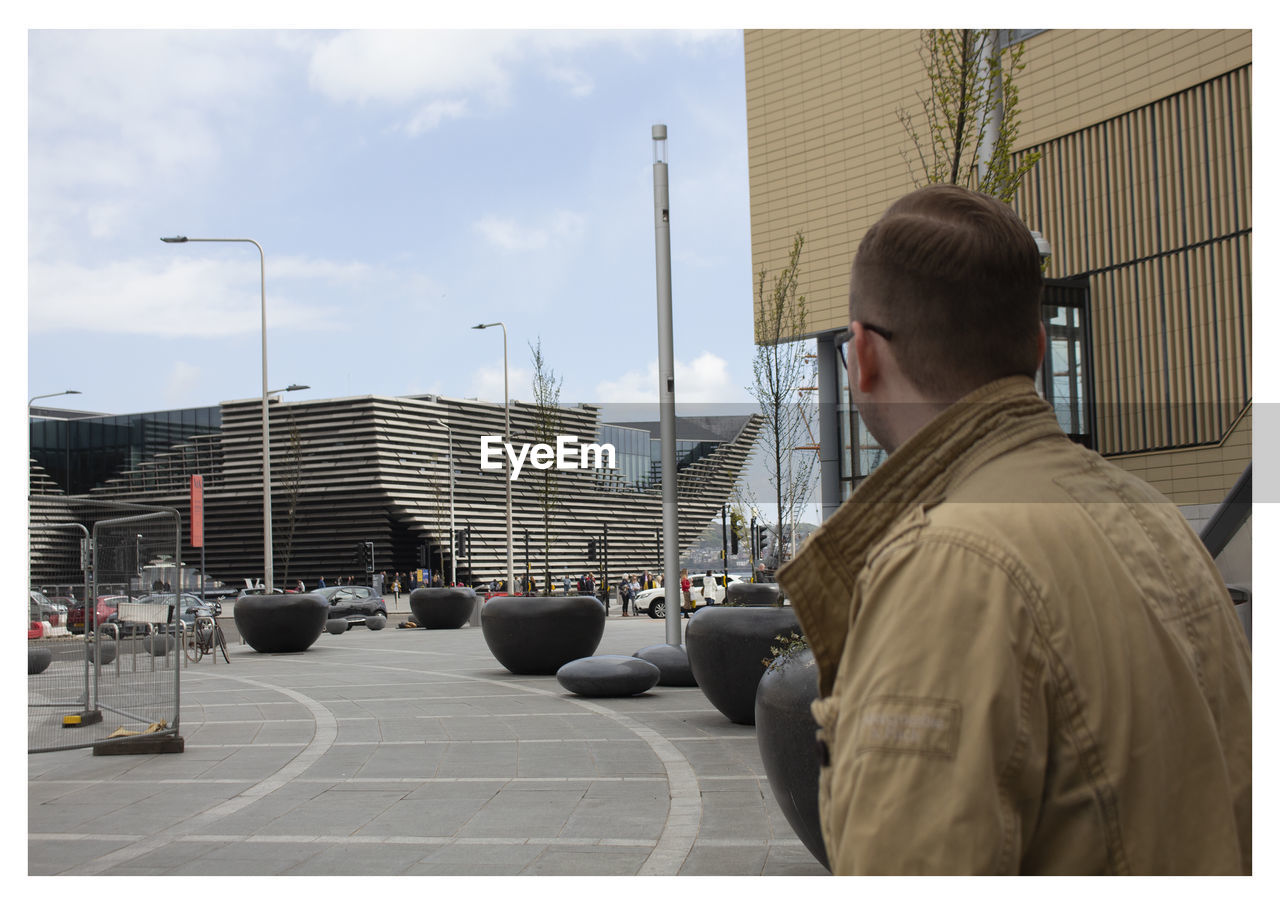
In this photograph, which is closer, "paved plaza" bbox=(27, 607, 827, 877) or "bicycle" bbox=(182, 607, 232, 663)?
"paved plaza" bbox=(27, 607, 827, 877)

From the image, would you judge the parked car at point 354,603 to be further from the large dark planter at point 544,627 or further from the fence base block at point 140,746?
the fence base block at point 140,746

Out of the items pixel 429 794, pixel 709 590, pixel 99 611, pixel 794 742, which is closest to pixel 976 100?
pixel 794 742

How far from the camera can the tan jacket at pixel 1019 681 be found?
3.60ft

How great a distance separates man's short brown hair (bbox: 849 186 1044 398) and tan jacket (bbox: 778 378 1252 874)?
44 millimetres

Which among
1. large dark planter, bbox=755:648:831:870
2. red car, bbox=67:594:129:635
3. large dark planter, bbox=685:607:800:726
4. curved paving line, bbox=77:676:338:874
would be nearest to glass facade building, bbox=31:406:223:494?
red car, bbox=67:594:129:635

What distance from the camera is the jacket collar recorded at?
52.1 inches

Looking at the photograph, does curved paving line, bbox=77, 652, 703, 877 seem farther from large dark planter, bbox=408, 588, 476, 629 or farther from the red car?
large dark planter, bbox=408, 588, 476, 629

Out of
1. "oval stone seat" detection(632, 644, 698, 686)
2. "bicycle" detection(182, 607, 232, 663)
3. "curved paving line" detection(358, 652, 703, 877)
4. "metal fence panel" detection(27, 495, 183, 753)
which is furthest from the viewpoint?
"bicycle" detection(182, 607, 232, 663)

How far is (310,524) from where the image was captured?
55812 millimetres

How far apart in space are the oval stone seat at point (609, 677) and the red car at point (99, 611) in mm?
4395

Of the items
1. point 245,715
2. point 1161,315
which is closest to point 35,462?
point 245,715

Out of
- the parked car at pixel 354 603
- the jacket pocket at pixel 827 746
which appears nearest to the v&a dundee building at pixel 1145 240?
the jacket pocket at pixel 827 746

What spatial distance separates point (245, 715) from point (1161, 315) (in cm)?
1107
